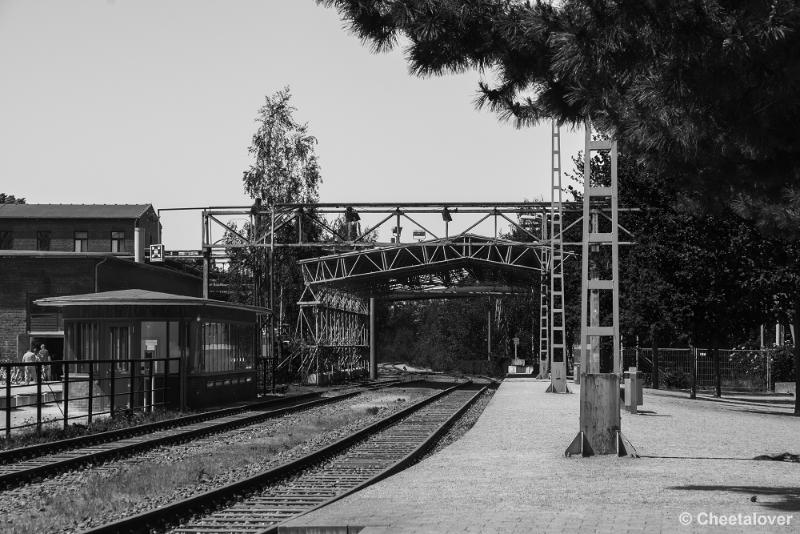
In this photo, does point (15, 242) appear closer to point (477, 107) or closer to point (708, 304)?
point (708, 304)

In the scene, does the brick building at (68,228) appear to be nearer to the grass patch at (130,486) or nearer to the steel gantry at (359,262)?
the steel gantry at (359,262)

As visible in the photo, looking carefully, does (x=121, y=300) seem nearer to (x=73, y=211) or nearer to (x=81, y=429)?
(x=81, y=429)

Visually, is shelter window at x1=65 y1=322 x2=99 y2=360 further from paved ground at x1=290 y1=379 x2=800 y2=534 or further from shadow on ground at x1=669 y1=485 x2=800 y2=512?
shadow on ground at x1=669 y1=485 x2=800 y2=512

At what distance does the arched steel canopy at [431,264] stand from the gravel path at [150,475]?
2216 cm

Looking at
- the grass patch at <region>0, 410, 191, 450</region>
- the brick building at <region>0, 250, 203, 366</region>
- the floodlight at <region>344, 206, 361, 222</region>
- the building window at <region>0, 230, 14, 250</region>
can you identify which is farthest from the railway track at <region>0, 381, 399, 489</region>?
the building window at <region>0, 230, 14, 250</region>

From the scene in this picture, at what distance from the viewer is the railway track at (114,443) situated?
1523 centimetres

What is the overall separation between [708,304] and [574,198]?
63.5ft

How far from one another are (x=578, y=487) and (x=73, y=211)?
233ft

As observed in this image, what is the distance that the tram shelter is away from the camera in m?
25.8

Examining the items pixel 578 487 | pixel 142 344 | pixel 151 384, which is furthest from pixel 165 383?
pixel 578 487

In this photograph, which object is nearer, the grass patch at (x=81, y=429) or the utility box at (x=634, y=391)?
the grass patch at (x=81, y=429)

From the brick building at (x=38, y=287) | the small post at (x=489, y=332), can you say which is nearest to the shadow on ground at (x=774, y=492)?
the brick building at (x=38, y=287)

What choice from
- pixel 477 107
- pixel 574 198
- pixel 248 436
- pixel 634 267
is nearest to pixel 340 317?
pixel 574 198

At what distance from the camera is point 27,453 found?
56.0ft
